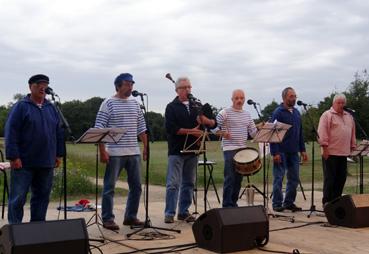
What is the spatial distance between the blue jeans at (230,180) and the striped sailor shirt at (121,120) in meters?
1.54

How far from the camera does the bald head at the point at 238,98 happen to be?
26.6 ft

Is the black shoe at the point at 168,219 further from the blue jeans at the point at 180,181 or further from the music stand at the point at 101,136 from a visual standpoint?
the music stand at the point at 101,136

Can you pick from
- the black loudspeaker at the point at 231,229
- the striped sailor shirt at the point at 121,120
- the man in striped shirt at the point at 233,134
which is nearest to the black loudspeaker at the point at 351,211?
the man in striped shirt at the point at 233,134

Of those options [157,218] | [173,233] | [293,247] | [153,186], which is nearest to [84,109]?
[153,186]

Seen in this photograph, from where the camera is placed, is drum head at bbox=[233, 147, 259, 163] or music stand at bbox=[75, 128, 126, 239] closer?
music stand at bbox=[75, 128, 126, 239]

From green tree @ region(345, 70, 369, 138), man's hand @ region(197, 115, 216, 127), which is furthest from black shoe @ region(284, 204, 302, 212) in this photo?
green tree @ region(345, 70, 369, 138)

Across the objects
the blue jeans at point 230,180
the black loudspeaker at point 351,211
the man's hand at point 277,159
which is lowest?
the black loudspeaker at point 351,211

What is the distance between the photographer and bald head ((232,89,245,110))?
8094mm

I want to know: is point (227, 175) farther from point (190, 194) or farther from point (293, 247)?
point (293, 247)

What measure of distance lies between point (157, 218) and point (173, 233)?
132 cm

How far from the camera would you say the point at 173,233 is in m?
6.78

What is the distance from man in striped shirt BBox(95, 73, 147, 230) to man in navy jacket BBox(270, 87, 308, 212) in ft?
8.35

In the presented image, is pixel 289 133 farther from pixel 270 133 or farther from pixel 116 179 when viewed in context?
pixel 116 179

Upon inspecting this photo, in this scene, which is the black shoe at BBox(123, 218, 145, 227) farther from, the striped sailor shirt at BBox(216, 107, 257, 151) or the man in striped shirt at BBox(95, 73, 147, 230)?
the striped sailor shirt at BBox(216, 107, 257, 151)
